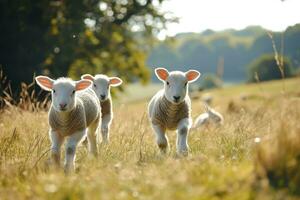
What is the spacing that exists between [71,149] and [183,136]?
62.2 inches

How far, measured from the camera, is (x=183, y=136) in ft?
22.0

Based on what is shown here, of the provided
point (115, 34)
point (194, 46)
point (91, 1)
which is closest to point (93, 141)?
point (91, 1)

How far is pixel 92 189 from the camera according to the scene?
13.0 ft

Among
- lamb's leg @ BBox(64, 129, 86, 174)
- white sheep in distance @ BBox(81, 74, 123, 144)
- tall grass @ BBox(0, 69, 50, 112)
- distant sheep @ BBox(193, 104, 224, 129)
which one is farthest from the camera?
distant sheep @ BBox(193, 104, 224, 129)

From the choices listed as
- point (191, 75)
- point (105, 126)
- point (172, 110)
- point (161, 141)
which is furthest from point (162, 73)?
point (105, 126)

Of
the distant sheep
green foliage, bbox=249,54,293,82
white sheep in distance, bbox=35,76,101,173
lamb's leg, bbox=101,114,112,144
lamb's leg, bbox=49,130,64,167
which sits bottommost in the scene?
green foliage, bbox=249,54,293,82

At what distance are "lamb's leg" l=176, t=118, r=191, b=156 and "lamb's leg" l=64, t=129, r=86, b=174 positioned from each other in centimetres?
124

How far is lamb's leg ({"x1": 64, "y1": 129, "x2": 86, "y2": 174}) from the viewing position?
5.58 meters

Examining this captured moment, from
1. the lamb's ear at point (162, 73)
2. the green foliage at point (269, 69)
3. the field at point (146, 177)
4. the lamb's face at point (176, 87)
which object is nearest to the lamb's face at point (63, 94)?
the field at point (146, 177)

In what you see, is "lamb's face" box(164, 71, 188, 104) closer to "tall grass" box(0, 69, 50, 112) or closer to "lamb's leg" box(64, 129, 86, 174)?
"lamb's leg" box(64, 129, 86, 174)

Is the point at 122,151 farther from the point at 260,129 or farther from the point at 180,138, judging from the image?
the point at 260,129

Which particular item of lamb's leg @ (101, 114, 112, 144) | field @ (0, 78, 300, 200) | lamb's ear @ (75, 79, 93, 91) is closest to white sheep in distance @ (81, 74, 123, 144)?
lamb's leg @ (101, 114, 112, 144)

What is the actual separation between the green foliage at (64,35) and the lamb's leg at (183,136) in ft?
45.3

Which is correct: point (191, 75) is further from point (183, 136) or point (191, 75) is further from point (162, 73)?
point (183, 136)
